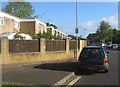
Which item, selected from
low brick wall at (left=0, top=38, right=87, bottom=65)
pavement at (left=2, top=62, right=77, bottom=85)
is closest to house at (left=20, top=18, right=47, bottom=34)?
low brick wall at (left=0, top=38, right=87, bottom=65)

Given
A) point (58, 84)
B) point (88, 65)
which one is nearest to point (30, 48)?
point (88, 65)

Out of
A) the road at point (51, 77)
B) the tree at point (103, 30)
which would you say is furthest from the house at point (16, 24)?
the tree at point (103, 30)

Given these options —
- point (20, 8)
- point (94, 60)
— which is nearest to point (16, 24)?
point (20, 8)

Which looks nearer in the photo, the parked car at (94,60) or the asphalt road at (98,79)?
the asphalt road at (98,79)

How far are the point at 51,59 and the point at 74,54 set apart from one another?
5938mm

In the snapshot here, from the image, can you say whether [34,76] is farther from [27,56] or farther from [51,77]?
[27,56]

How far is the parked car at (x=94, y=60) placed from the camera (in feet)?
63.6

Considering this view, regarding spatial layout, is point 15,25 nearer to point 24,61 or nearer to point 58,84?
point 24,61

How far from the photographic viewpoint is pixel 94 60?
19.5 m

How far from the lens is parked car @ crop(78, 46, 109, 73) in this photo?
19375mm

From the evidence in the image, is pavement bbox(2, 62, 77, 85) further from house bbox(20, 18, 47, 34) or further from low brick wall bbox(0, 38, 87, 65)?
house bbox(20, 18, 47, 34)

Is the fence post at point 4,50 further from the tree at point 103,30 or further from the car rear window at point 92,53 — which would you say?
the tree at point 103,30

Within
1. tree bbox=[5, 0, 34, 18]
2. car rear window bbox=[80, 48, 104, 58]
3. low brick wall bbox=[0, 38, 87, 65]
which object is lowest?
low brick wall bbox=[0, 38, 87, 65]

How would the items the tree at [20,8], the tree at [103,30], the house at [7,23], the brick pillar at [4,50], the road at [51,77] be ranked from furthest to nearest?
Answer: the tree at [103,30] < the tree at [20,8] < the house at [7,23] < the brick pillar at [4,50] < the road at [51,77]
